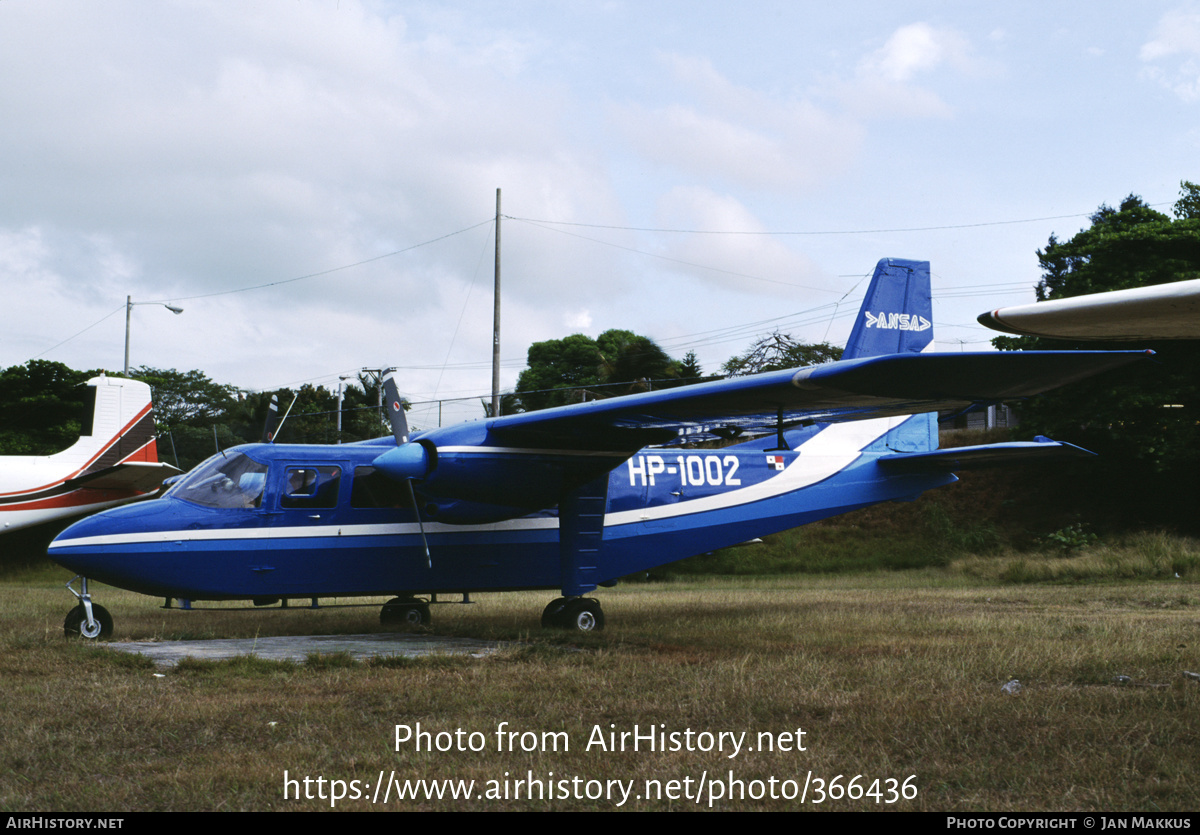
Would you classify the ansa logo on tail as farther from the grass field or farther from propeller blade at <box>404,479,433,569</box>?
propeller blade at <box>404,479,433,569</box>

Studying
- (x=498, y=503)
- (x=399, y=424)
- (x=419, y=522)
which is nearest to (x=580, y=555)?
(x=498, y=503)

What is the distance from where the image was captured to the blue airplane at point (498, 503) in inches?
375

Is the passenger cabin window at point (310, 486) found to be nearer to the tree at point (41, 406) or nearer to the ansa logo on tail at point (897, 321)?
the ansa logo on tail at point (897, 321)

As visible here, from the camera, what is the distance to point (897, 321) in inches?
557

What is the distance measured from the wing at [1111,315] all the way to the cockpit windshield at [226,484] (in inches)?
340

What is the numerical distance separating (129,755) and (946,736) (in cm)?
454

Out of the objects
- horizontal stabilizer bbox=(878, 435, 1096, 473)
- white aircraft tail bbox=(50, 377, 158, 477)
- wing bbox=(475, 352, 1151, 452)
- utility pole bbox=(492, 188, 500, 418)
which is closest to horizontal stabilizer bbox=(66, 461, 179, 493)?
white aircraft tail bbox=(50, 377, 158, 477)

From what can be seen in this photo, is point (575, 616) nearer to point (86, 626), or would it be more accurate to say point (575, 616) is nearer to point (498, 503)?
point (498, 503)

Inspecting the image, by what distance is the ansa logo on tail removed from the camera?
45.6 ft

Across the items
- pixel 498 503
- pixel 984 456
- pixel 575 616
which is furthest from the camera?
pixel 984 456

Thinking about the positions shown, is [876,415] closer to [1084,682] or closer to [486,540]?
[1084,682]

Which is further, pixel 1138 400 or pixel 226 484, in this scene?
pixel 1138 400

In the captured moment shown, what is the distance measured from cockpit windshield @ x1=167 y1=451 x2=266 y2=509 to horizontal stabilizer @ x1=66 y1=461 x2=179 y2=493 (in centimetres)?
978

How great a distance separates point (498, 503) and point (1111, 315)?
7551 millimetres
